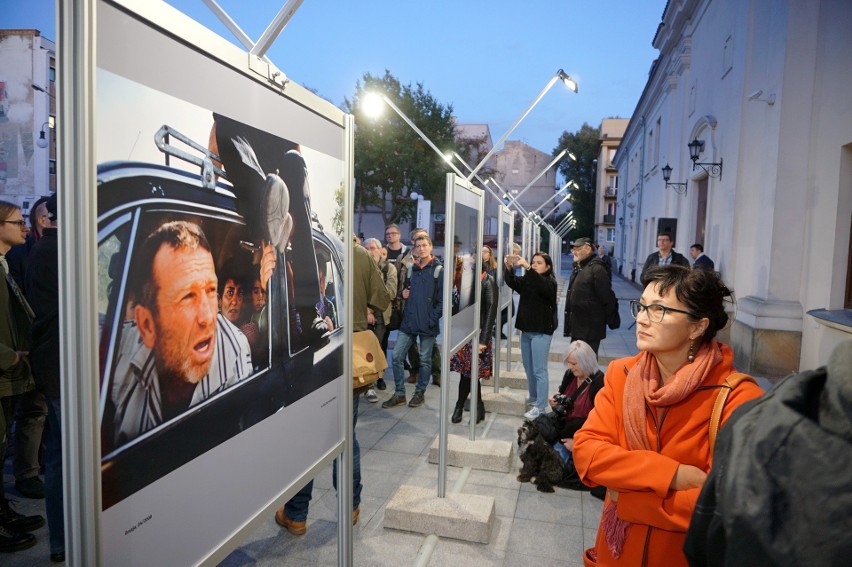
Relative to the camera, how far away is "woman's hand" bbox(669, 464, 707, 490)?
77.8 inches

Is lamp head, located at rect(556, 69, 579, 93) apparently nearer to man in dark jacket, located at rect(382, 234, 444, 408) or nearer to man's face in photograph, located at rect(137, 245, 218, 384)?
man in dark jacket, located at rect(382, 234, 444, 408)

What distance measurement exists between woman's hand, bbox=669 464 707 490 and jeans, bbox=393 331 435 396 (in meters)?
5.21

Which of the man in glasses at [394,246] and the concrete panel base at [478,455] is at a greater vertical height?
the man in glasses at [394,246]

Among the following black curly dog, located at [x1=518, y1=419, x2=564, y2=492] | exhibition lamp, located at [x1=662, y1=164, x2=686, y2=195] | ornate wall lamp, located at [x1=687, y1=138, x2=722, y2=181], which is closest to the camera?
black curly dog, located at [x1=518, y1=419, x2=564, y2=492]

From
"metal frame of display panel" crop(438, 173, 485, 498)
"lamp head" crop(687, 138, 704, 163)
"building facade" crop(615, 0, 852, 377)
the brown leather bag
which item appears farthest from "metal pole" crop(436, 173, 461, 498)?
"lamp head" crop(687, 138, 704, 163)

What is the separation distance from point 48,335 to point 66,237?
8.86 ft

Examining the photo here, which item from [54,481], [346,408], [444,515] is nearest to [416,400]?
[444,515]

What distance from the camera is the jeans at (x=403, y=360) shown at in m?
7.15

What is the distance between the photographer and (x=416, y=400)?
712 centimetres

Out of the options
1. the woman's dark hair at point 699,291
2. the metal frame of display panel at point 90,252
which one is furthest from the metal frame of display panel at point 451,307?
the metal frame of display panel at point 90,252

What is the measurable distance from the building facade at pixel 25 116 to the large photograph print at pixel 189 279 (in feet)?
86.6

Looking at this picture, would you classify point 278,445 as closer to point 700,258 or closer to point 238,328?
point 238,328

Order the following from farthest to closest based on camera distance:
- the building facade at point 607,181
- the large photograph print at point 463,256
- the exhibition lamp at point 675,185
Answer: the building facade at point 607,181
the exhibition lamp at point 675,185
the large photograph print at point 463,256

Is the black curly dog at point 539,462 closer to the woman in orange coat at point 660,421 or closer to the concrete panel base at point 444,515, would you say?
the concrete panel base at point 444,515
